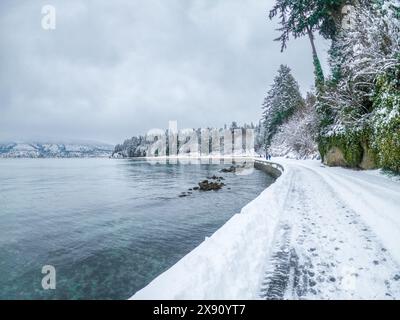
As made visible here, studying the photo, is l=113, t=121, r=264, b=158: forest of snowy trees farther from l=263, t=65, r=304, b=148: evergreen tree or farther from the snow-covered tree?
the snow-covered tree

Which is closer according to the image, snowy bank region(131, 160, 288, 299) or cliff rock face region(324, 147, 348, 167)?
snowy bank region(131, 160, 288, 299)

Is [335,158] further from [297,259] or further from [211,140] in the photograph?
[211,140]

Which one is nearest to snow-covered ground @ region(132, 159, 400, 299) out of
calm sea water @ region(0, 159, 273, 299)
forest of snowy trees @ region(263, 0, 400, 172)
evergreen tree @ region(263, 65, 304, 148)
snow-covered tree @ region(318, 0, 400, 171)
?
calm sea water @ region(0, 159, 273, 299)

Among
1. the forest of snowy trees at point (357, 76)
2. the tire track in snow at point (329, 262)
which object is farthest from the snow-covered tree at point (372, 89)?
the tire track in snow at point (329, 262)

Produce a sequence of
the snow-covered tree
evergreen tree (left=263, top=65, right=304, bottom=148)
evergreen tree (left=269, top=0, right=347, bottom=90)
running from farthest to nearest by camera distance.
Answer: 1. evergreen tree (left=263, top=65, right=304, bottom=148)
2. evergreen tree (left=269, top=0, right=347, bottom=90)
3. the snow-covered tree

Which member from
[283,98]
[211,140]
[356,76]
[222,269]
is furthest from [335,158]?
[211,140]

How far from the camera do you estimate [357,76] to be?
53.2 feet

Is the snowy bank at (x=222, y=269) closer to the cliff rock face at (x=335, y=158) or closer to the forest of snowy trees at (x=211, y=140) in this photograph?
the cliff rock face at (x=335, y=158)

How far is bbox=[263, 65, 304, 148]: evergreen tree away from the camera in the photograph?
176 feet
